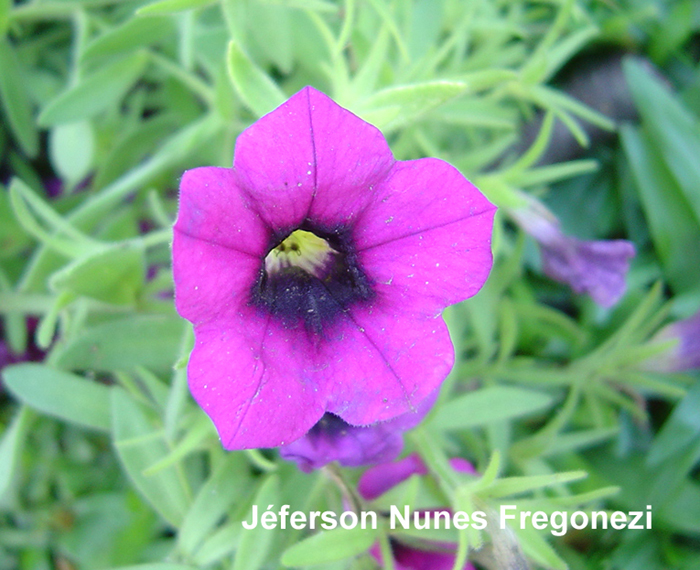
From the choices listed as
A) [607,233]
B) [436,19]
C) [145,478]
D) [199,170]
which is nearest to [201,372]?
[199,170]

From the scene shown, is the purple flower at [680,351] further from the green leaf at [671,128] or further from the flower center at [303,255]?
the flower center at [303,255]

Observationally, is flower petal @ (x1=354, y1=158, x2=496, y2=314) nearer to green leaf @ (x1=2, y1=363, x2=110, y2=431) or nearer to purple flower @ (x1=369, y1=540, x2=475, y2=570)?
purple flower @ (x1=369, y1=540, x2=475, y2=570)

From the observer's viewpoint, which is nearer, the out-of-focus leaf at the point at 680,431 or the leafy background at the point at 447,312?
the leafy background at the point at 447,312

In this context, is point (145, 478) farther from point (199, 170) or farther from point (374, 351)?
point (199, 170)

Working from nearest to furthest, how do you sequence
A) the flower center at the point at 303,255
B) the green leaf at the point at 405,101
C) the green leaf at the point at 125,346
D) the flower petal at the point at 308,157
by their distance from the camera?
the flower petal at the point at 308,157, the green leaf at the point at 405,101, the flower center at the point at 303,255, the green leaf at the point at 125,346

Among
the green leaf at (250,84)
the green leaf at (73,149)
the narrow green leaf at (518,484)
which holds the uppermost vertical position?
the green leaf at (250,84)

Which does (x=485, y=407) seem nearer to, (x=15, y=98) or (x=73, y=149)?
(x=73, y=149)

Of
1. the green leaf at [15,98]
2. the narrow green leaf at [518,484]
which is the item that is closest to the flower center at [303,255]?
the narrow green leaf at [518,484]

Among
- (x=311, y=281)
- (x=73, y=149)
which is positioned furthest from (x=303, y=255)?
(x=73, y=149)
